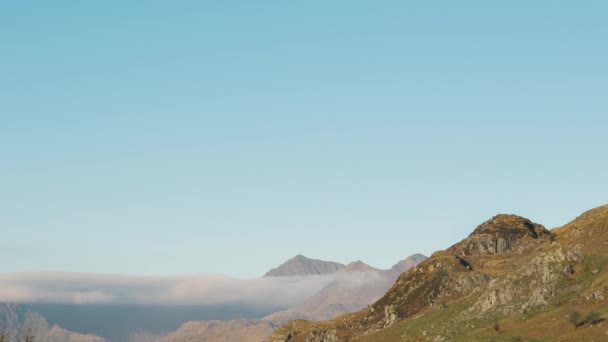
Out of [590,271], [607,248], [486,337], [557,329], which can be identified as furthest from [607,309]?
[607,248]

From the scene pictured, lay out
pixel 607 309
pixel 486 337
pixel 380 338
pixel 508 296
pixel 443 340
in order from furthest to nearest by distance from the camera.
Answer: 1. pixel 380 338
2. pixel 508 296
3. pixel 443 340
4. pixel 486 337
5. pixel 607 309

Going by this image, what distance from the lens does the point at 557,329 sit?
370ft

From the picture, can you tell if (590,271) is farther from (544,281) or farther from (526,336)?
(526,336)

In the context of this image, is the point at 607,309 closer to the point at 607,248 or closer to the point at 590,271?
the point at 590,271

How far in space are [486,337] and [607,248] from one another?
50118mm

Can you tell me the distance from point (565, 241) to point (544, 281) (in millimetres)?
38379

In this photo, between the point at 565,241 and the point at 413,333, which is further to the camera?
the point at 565,241

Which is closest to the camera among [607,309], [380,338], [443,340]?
[607,309]

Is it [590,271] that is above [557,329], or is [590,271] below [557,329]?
above

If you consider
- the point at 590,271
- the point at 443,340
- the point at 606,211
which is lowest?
the point at 443,340

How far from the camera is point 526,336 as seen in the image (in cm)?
11462

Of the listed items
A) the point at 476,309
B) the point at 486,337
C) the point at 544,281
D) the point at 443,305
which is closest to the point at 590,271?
the point at 544,281

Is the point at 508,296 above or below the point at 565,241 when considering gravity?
below

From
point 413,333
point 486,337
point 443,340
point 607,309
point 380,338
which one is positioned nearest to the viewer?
point 607,309
